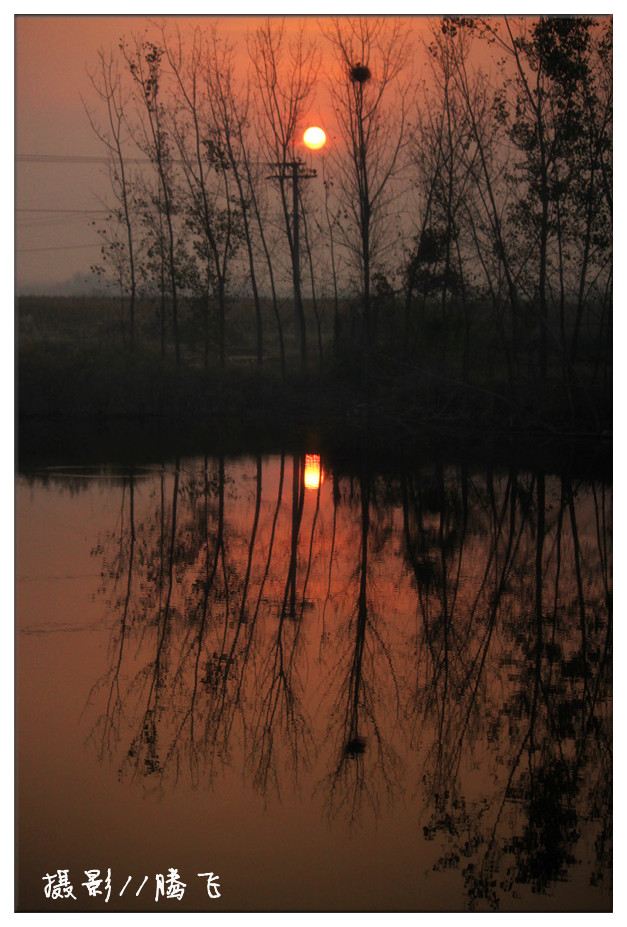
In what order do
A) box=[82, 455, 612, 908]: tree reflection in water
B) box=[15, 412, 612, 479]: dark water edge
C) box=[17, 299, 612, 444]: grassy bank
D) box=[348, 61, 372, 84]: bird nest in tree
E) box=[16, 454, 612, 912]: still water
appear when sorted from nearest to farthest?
box=[16, 454, 612, 912]: still water
box=[82, 455, 612, 908]: tree reflection in water
box=[15, 412, 612, 479]: dark water edge
box=[17, 299, 612, 444]: grassy bank
box=[348, 61, 372, 84]: bird nest in tree

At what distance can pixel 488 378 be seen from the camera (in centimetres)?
2592

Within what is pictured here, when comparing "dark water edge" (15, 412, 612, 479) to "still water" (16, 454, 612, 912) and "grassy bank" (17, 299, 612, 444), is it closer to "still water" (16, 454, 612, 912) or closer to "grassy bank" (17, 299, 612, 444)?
"grassy bank" (17, 299, 612, 444)

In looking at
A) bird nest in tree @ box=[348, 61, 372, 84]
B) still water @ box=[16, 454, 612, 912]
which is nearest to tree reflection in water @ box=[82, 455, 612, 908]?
still water @ box=[16, 454, 612, 912]

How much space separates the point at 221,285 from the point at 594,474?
18304 millimetres

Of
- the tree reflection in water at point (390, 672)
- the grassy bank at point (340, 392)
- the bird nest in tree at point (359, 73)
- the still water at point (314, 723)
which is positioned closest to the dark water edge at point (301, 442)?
the grassy bank at point (340, 392)

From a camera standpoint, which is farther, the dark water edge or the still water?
the dark water edge

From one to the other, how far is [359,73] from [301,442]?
414 inches

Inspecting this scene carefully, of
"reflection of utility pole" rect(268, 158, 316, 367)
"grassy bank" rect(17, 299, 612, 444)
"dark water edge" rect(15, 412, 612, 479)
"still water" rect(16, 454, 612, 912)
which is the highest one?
"reflection of utility pole" rect(268, 158, 316, 367)

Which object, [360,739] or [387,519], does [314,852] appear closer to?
[360,739]

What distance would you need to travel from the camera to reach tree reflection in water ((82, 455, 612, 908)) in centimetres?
405

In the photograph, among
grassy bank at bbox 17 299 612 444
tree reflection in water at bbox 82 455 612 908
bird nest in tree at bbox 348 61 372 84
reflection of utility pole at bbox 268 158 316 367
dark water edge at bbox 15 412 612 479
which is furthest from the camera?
reflection of utility pole at bbox 268 158 316 367

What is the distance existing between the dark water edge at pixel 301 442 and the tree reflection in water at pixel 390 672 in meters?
5.99

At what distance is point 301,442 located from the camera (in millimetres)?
20562

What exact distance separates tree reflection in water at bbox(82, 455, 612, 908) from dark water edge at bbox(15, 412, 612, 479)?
19.6 feet
